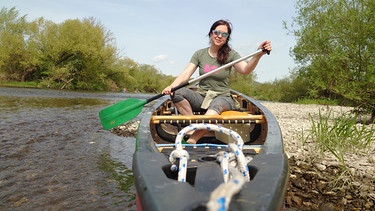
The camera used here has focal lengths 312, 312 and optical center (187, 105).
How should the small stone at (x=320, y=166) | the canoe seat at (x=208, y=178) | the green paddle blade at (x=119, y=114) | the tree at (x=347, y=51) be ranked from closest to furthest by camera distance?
the canoe seat at (x=208, y=178) → the small stone at (x=320, y=166) → the green paddle blade at (x=119, y=114) → the tree at (x=347, y=51)

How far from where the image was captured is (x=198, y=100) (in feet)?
12.5

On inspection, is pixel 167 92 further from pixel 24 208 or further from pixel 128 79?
pixel 128 79

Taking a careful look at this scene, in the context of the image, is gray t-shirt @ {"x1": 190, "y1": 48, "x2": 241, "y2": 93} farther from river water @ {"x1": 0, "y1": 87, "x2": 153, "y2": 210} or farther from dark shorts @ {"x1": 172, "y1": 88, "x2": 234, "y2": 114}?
river water @ {"x1": 0, "y1": 87, "x2": 153, "y2": 210}

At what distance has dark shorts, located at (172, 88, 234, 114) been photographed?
11.6 feet

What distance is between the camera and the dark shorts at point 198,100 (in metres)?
3.53

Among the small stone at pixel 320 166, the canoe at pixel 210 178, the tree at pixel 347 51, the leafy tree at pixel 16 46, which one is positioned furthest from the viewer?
the leafy tree at pixel 16 46

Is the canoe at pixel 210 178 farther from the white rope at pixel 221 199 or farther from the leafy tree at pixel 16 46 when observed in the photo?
the leafy tree at pixel 16 46

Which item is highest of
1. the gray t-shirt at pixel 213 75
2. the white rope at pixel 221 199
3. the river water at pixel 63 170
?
the gray t-shirt at pixel 213 75

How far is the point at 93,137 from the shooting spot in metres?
6.30

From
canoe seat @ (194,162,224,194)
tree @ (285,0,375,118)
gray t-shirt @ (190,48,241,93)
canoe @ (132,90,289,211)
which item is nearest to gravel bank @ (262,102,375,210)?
canoe @ (132,90,289,211)

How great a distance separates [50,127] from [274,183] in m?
6.58

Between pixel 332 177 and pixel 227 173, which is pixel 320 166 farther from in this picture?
pixel 227 173

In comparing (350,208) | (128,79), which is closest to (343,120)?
(350,208)

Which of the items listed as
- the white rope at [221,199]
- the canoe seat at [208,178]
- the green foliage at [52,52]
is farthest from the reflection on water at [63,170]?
the green foliage at [52,52]
